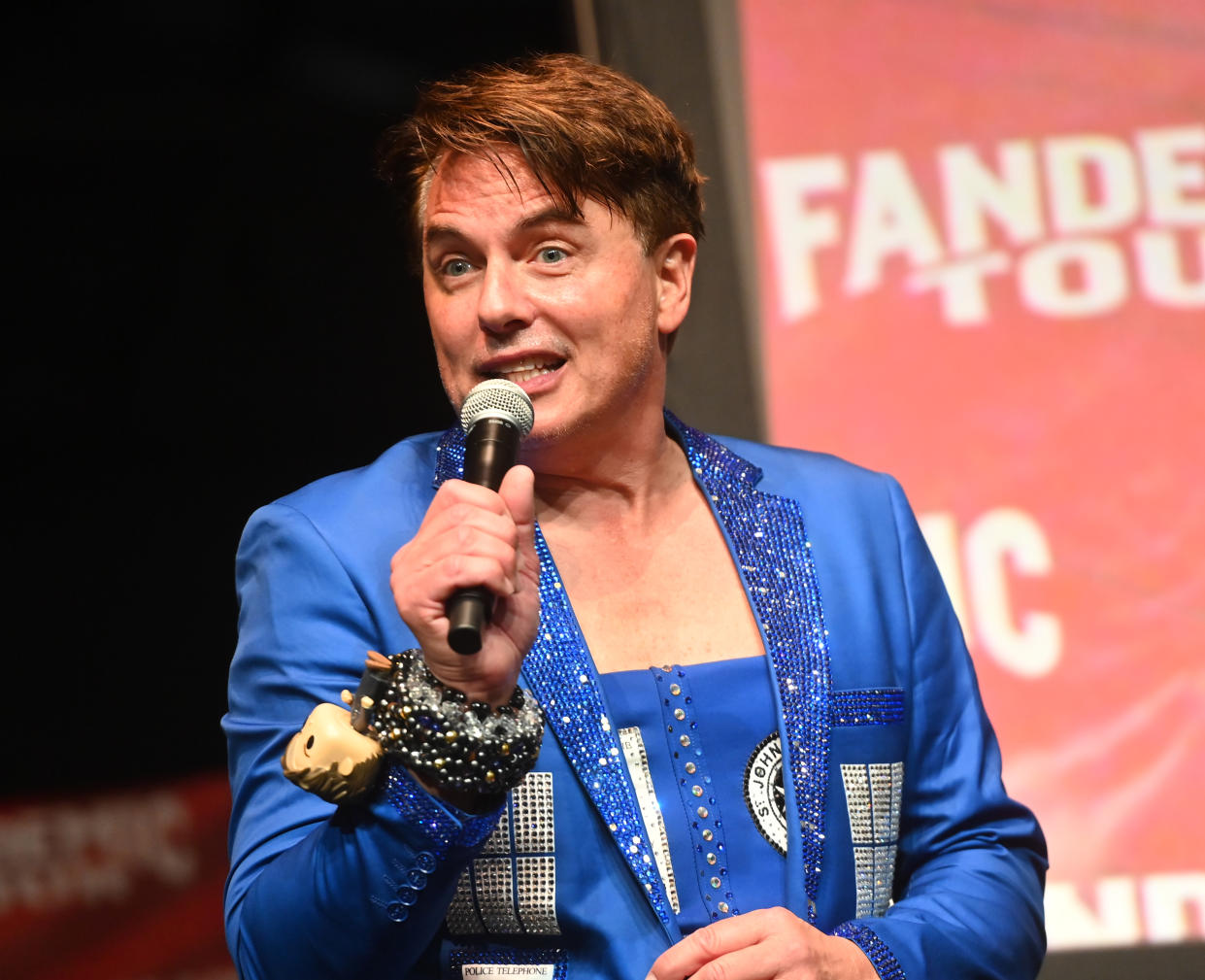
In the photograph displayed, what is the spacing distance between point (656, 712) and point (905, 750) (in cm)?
35

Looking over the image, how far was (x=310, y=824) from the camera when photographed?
4.82 feet

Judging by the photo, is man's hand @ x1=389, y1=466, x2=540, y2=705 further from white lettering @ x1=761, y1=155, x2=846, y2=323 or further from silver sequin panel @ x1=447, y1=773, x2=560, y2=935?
white lettering @ x1=761, y1=155, x2=846, y2=323

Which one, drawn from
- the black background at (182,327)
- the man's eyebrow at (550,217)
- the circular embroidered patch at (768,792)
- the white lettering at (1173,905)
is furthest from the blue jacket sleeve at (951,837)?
the black background at (182,327)

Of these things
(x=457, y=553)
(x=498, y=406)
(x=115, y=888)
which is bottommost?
(x=115, y=888)

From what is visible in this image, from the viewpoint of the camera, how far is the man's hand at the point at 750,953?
1.39m

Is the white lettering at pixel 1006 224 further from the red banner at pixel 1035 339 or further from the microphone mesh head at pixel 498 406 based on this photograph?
the microphone mesh head at pixel 498 406

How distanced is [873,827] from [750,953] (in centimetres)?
34

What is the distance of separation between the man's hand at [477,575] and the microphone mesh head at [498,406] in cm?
9

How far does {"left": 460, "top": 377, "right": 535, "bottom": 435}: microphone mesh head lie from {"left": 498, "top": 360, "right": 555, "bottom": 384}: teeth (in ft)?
0.89

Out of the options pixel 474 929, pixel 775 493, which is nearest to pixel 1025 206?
pixel 775 493

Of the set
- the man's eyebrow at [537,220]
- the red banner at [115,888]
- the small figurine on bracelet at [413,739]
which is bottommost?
the red banner at [115,888]

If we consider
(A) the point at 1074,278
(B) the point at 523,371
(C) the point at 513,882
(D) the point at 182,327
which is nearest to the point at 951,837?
(C) the point at 513,882

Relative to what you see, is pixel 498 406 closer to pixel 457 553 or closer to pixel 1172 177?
pixel 457 553

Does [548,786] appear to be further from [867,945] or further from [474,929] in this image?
[867,945]
